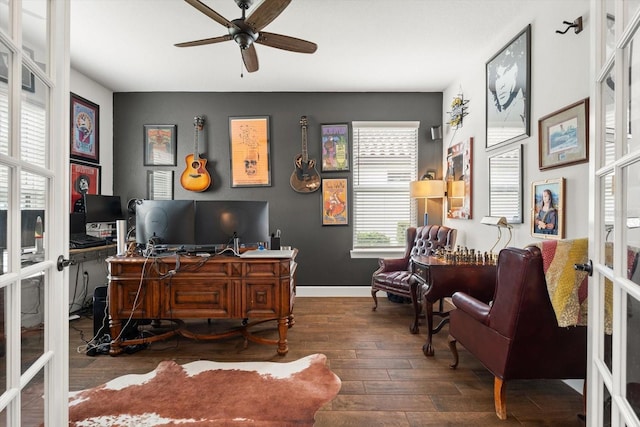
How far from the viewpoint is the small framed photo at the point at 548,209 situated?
2213 mm

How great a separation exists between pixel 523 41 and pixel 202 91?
3.77 metres

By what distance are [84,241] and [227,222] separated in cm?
193

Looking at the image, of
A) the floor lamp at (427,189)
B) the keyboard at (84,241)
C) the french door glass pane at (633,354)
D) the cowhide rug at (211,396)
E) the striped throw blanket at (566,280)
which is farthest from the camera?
the floor lamp at (427,189)

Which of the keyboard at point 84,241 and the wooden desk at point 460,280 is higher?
the keyboard at point 84,241

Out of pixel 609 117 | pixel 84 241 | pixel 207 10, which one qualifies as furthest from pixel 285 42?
pixel 84 241

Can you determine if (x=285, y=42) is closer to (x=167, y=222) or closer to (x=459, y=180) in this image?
(x=167, y=222)

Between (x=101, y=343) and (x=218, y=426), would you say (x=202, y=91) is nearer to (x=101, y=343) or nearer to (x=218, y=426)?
(x=101, y=343)

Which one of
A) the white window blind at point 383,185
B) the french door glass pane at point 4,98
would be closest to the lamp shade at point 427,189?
the white window blind at point 383,185

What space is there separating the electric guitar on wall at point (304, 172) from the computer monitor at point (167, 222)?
1835 millimetres

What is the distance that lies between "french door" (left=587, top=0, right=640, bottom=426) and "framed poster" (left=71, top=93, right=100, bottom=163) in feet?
15.4

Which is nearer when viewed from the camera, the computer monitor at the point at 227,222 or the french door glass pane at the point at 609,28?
the french door glass pane at the point at 609,28

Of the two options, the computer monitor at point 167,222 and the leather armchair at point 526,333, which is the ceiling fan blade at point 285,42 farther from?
the leather armchair at point 526,333

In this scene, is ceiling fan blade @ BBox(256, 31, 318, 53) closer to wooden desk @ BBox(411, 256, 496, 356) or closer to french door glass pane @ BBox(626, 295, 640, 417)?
wooden desk @ BBox(411, 256, 496, 356)

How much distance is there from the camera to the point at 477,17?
274 cm
